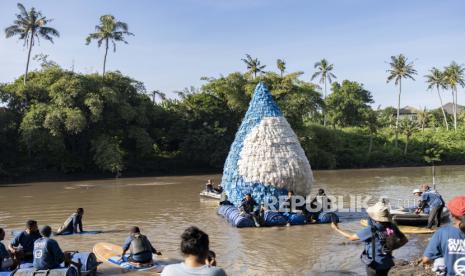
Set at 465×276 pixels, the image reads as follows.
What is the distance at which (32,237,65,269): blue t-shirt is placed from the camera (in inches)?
332

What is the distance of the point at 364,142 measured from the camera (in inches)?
2368

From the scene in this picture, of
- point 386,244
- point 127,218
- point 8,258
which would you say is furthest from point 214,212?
point 386,244

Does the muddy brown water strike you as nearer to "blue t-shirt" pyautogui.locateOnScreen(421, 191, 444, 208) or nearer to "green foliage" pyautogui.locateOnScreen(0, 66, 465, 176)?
"blue t-shirt" pyautogui.locateOnScreen(421, 191, 444, 208)

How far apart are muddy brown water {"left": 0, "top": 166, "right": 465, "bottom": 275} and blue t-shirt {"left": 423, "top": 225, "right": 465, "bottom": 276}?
6.14 meters

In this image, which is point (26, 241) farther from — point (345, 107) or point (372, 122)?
point (345, 107)

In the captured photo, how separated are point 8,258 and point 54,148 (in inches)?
1261

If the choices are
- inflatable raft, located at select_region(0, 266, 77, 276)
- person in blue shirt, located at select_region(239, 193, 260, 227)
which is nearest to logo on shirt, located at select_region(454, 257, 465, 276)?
inflatable raft, located at select_region(0, 266, 77, 276)

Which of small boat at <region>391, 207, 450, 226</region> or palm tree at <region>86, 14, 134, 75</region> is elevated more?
palm tree at <region>86, 14, 134, 75</region>

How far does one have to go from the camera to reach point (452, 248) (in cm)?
425

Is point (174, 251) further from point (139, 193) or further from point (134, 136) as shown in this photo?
point (134, 136)

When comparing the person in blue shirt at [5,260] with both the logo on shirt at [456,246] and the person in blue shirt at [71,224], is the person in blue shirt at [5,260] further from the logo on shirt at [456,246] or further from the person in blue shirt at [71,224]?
the logo on shirt at [456,246]

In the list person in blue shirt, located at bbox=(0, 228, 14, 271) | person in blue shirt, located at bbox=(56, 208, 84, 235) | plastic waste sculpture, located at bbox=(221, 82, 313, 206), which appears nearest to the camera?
person in blue shirt, located at bbox=(0, 228, 14, 271)

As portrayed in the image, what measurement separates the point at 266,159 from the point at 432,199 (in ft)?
17.7

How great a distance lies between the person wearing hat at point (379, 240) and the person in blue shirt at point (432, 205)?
9673mm
